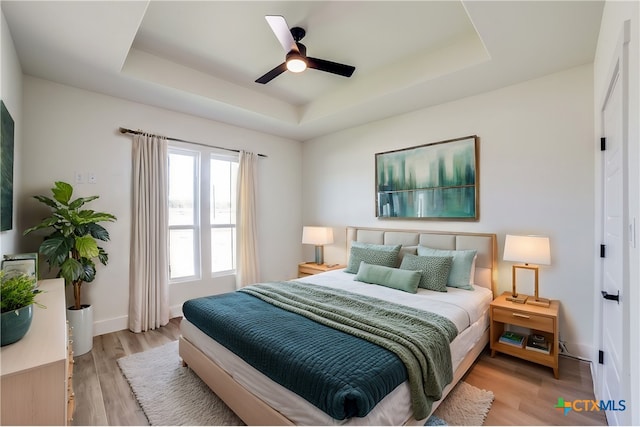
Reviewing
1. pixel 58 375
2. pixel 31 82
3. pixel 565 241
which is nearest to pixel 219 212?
pixel 31 82

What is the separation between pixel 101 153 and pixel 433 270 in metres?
3.76

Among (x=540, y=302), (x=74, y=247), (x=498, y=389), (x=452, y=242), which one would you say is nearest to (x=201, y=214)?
(x=74, y=247)

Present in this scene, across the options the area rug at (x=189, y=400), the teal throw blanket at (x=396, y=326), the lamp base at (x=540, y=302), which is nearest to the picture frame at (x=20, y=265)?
the area rug at (x=189, y=400)

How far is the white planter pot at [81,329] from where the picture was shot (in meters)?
2.71

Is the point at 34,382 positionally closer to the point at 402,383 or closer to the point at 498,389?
the point at 402,383

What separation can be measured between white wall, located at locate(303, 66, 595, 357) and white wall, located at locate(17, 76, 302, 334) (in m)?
2.94

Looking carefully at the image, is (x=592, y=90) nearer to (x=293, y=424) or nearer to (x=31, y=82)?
(x=293, y=424)

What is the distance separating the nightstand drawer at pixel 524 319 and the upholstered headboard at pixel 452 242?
0.46 meters

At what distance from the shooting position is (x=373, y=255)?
339 cm

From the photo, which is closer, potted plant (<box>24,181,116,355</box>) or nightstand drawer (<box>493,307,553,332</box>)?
nightstand drawer (<box>493,307,553,332</box>)

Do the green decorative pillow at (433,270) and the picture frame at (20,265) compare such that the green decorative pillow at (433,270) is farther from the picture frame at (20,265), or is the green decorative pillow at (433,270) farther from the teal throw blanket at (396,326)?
the picture frame at (20,265)

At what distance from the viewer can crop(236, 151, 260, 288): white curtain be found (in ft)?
13.9

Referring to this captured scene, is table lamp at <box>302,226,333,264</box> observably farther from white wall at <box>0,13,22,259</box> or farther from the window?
white wall at <box>0,13,22,259</box>

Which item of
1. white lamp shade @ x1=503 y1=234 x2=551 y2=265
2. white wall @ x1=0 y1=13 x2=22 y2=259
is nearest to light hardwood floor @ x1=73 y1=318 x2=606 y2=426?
white lamp shade @ x1=503 y1=234 x2=551 y2=265
